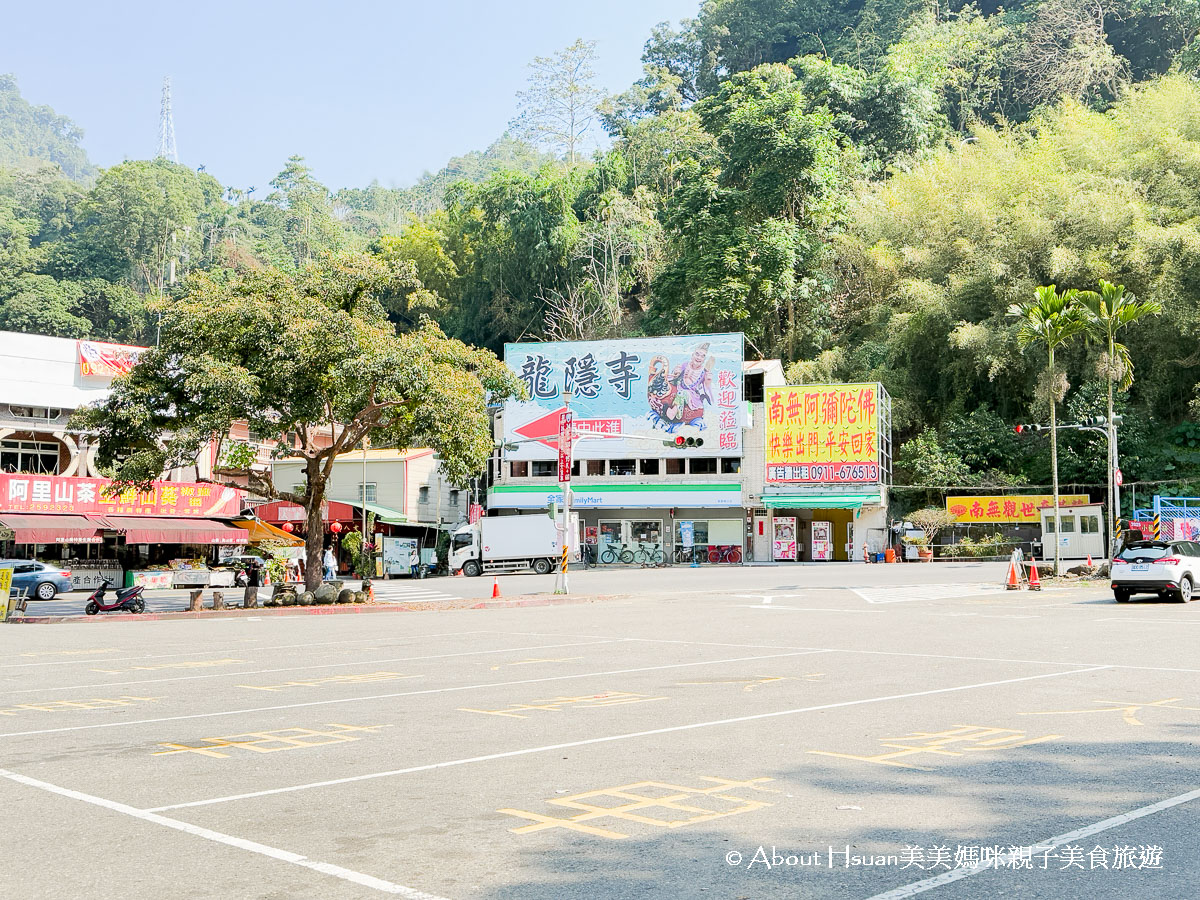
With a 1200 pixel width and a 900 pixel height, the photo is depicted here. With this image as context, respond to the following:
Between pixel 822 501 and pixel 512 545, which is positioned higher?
pixel 822 501

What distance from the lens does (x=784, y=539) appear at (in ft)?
170

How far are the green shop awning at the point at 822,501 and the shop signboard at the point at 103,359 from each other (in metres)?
28.5

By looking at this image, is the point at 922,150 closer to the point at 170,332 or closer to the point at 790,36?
the point at 790,36

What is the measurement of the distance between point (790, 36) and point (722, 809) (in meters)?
87.2

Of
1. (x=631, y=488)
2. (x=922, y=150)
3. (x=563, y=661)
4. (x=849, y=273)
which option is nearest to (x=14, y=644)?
(x=563, y=661)

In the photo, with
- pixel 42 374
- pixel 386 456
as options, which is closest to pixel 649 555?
pixel 386 456

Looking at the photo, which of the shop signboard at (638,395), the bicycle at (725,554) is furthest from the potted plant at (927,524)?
the shop signboard at (638,395)

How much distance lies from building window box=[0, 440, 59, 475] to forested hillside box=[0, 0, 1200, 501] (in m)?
11.3

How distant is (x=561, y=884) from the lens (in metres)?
5.09

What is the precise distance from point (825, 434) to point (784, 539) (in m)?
5.46

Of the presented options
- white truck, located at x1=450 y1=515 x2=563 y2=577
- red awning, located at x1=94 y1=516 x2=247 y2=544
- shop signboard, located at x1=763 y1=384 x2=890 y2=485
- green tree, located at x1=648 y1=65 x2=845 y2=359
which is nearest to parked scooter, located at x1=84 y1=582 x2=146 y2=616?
red awning, located at x1=94 y1=516 x2=247 y2=544

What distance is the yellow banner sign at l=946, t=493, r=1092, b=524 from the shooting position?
48.1 m

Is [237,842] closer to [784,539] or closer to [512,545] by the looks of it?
[512,545]

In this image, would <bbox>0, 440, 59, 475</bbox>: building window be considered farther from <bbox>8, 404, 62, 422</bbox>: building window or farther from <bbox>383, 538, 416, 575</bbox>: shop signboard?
<bbox>383, 538, 416, 575</bbox>: shop signboard
